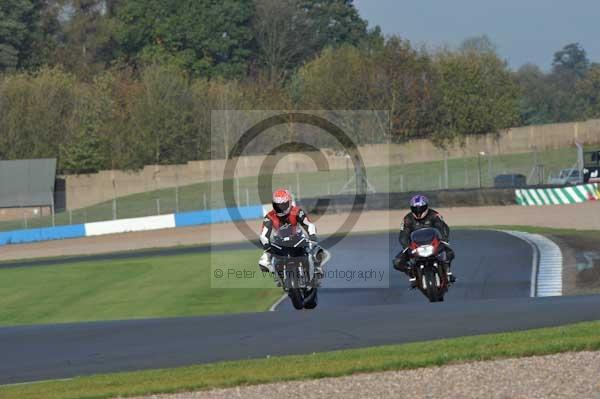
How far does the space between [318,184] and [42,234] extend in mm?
14371

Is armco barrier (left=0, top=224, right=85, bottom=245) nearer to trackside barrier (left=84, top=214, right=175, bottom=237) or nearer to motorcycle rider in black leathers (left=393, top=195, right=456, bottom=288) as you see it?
trackside barrier (left=84, top=214, right=175, bottom=237)

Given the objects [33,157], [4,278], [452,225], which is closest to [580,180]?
[452,225]

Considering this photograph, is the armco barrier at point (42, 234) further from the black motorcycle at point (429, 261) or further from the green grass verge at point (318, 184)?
the black motorcycle at point (429, 261)

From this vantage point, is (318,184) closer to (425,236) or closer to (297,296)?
(297,296)

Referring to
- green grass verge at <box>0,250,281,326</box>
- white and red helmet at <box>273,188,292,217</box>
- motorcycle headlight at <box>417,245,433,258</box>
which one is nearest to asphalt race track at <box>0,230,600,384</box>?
motorcycle headlight at <box>417,245,433,258</box>

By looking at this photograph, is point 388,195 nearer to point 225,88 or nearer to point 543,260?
point 543,260

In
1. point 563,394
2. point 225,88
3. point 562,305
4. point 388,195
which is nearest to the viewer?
point 563,394

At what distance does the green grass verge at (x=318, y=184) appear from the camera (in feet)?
184

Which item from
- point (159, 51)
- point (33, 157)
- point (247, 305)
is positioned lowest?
point (247, 305)

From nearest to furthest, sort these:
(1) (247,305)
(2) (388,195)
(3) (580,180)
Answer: (1) (247,305), (2) (388,195), (3) (580,180)

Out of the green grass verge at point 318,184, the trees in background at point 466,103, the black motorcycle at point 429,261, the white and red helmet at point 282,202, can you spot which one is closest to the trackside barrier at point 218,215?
the green grass verge at point 318,184

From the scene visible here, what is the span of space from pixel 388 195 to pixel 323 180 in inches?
524

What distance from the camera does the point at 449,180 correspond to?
206 feet

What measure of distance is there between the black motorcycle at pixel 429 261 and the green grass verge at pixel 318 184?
35707mm
